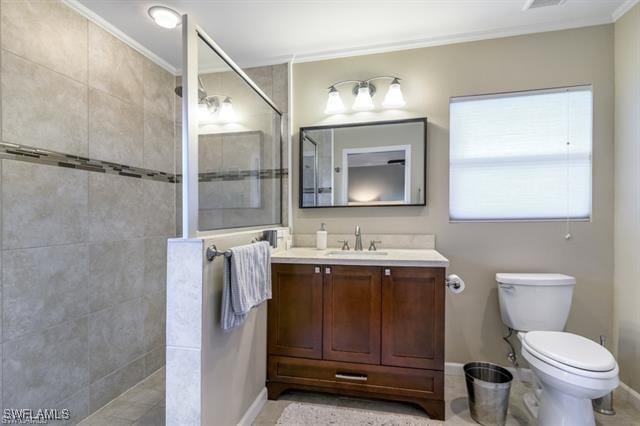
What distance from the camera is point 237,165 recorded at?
2096 mm

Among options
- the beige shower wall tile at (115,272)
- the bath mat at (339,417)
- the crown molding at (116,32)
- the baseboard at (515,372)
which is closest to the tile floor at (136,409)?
the beige shower wall tile at (115,272)

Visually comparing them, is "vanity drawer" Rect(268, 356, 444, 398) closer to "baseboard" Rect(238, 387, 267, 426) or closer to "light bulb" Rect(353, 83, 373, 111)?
"baseboard" Rect(238, 387, 267, 426)

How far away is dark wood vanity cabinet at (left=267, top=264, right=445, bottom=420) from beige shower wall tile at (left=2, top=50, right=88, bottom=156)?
1417 millimetres

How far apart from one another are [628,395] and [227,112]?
306 centimetres

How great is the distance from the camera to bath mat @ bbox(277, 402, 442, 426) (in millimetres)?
1689

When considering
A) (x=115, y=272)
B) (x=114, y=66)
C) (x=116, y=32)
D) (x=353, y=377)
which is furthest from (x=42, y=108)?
(x=353, y=377)

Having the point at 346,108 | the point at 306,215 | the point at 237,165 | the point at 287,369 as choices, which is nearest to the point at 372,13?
the point at 346,108

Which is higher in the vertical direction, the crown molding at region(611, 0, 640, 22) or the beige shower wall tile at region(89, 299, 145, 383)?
the crown molding at region(611, 0, 640, 22)

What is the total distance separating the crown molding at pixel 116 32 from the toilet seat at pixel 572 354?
3.18 m

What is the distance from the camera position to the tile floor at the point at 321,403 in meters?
1.72

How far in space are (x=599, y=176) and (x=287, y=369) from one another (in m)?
2.44

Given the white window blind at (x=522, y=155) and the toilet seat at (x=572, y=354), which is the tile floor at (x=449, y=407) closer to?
the toilet seat at (x=572, y=354)

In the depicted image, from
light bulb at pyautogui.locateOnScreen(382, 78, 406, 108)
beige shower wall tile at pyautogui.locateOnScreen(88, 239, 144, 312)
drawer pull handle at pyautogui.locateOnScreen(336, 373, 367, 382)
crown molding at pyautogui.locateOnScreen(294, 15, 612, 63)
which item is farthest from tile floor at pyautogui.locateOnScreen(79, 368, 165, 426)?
crown molding at pyautogui.locateOnScreen(294, 15, 612, 63)

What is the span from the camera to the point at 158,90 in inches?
97.0
